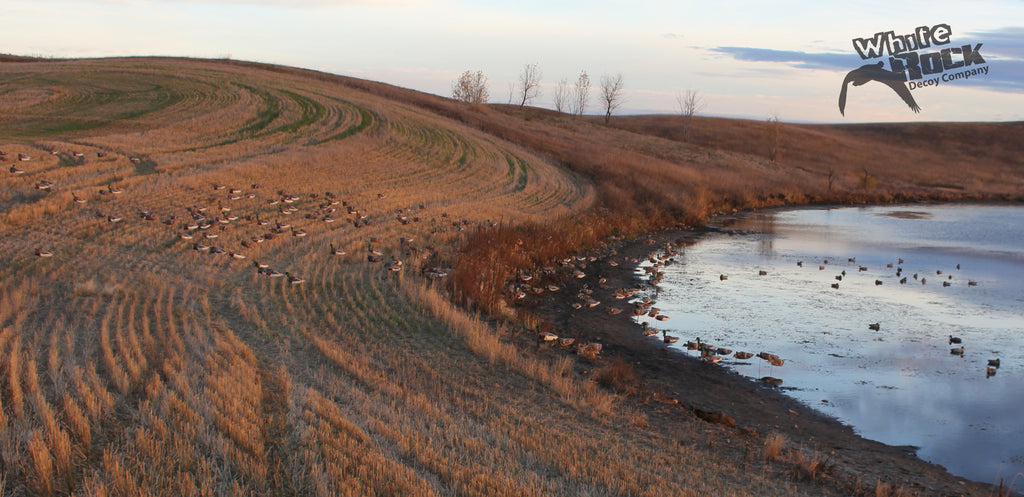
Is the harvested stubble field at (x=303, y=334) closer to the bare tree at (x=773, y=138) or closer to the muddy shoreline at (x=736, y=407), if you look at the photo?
the muddy shoreline at (x=736, y=407)

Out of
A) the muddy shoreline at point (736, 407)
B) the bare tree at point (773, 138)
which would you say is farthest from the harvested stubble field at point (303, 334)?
the bare tree at point (773, 138)

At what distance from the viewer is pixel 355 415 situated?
25.8 ft

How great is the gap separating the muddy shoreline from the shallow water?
462mm

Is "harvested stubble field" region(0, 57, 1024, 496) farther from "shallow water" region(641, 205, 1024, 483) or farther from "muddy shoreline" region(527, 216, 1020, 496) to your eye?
"shallow water" region(641, 205, 1024, 483)

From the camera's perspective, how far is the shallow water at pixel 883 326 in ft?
36.4

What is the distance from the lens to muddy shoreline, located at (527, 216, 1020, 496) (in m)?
8.84

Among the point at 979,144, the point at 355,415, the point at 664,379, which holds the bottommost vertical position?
the point at 664,379

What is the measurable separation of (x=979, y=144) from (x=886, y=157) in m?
17.4

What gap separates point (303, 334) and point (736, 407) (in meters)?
6.96

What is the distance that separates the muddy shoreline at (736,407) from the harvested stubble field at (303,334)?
12 centimetres

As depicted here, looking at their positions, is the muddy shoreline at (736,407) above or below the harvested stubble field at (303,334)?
below

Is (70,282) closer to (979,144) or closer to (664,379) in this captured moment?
(664,379)

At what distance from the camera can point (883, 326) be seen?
16.9 m

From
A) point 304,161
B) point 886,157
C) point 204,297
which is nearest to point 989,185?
point 886,157
